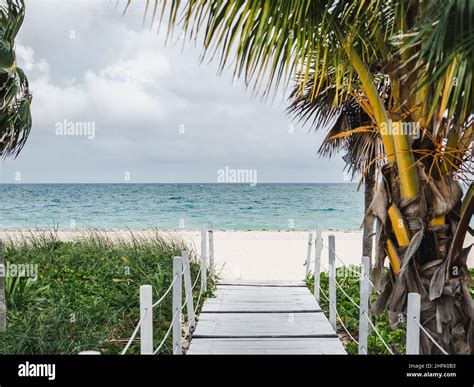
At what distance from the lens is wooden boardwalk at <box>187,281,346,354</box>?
390 cm

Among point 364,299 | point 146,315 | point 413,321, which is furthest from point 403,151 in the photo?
point 146,315

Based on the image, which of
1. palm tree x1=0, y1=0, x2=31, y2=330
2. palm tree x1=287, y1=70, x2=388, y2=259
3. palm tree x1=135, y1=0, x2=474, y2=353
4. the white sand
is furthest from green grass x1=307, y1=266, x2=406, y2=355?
palm tree x1=0, y1=0, x2=31, y2=330

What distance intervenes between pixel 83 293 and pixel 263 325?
7.11 feet

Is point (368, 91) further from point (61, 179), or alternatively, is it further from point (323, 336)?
point (61, 179)

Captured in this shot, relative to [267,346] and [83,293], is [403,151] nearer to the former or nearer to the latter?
[267,346]

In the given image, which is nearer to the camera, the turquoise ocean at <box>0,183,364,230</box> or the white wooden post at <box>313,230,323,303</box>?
the white wooden post at <box>313,230,323,303</box>

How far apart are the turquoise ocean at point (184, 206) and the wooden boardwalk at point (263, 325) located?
18.2m

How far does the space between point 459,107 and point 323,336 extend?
102 inches

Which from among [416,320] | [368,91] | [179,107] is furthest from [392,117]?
[179,107]
